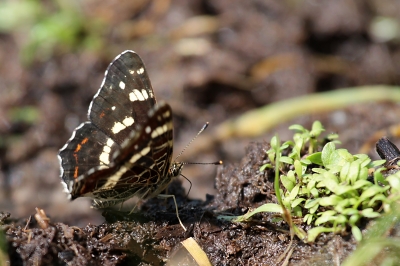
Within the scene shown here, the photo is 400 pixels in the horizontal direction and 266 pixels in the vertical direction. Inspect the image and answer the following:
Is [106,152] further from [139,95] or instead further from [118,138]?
[139,95]

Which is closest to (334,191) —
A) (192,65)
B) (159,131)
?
(159,131)

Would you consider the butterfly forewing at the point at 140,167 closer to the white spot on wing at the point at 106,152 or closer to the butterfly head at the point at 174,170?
the butterfly head at the point at 174,170

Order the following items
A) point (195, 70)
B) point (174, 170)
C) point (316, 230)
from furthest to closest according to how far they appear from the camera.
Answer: point (195, 70) → point (174, 170) → point (316, 230)

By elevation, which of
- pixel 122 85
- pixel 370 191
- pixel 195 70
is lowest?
pixel 370 191

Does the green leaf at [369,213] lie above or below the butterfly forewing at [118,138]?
below

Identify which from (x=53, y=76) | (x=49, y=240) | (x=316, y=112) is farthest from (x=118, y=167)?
(x=53, y=76)

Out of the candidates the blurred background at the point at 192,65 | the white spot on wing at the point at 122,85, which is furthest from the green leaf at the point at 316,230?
the blurred background at the point at 192,65

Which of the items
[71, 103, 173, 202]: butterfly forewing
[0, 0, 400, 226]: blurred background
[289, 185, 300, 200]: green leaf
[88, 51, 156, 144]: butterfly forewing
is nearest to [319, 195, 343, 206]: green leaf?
[289, 185, 300, 200]: green leaf
